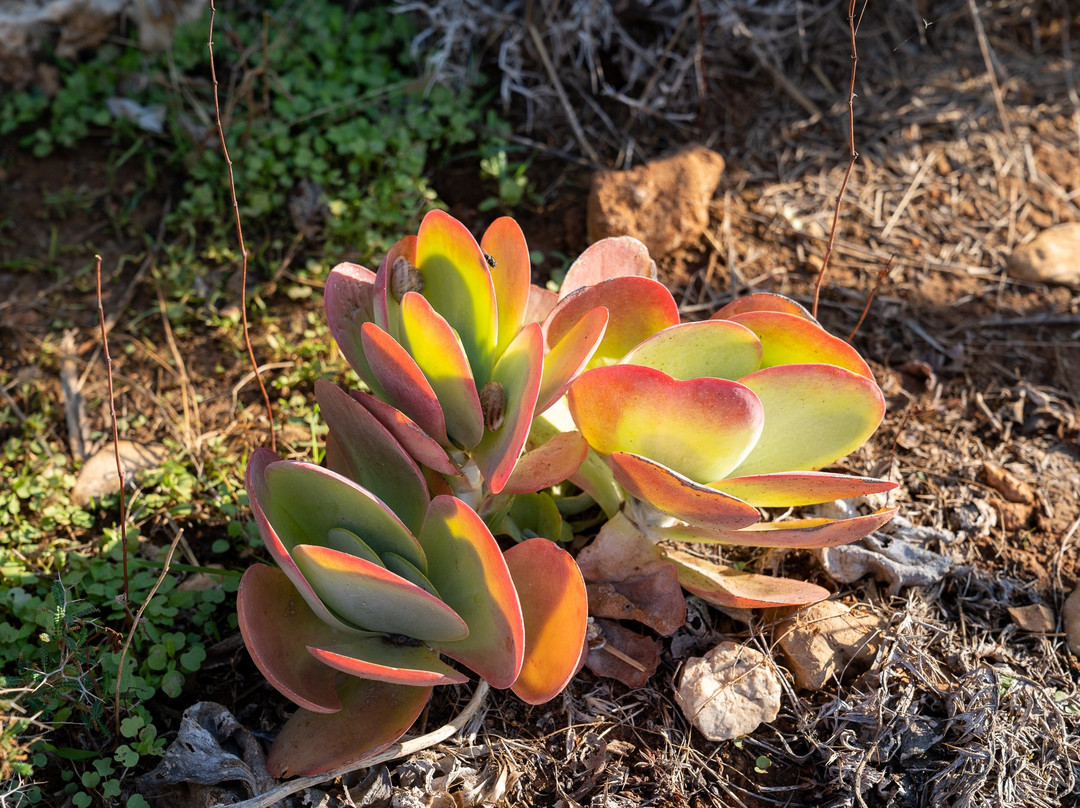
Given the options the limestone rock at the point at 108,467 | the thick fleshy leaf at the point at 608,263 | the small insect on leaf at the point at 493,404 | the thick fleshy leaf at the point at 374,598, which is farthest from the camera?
the limestone rock at the point at 108,467

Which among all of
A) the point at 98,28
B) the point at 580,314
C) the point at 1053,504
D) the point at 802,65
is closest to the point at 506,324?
the point at 580,314

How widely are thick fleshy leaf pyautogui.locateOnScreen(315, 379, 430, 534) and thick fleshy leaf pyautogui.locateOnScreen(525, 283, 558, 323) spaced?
1.26 ft

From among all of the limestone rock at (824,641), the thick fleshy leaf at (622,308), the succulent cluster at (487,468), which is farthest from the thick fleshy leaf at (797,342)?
the limestone rock at (824,641)

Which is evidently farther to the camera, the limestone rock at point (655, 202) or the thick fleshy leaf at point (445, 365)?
the limestone rock at point (655, 202)

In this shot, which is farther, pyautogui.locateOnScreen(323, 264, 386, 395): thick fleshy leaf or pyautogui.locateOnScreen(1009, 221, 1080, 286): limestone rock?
pyautogui.locateOnScreen(1009, 221, 1080, 286): limestone rock

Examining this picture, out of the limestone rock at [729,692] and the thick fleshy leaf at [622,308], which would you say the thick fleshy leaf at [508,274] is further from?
the limestone rock at [729,692]

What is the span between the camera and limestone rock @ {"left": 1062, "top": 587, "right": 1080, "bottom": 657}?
5.18ft

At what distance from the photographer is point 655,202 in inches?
87.5

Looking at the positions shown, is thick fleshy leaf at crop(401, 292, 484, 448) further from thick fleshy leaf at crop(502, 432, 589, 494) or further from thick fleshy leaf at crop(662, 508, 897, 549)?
thick fleshy leaf at crop(662, 508, 897, 549)

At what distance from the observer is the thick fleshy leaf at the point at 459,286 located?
4.42 feet

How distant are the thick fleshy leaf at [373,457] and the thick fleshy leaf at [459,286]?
18cm

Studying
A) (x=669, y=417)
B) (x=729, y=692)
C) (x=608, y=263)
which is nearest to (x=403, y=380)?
(x=669, y=417)

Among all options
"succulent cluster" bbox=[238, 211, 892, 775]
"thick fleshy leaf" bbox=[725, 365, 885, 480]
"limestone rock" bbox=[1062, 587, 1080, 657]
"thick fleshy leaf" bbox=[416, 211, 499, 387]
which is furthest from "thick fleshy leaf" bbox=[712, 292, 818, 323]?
"limestone rock" bbox=[1062, 587, 1080, 657]

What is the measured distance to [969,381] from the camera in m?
2.04
